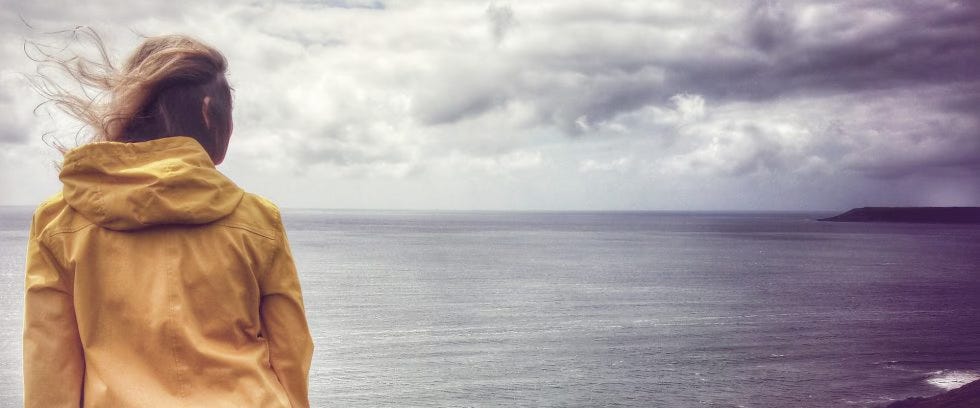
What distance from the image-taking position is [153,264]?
5.73 ft

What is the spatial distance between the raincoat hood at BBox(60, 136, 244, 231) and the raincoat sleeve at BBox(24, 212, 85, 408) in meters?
0.21

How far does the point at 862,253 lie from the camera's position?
366 ft

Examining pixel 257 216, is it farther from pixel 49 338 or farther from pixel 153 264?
pixel 49 338

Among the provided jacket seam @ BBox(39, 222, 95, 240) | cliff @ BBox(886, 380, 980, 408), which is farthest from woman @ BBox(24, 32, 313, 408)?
cliff @ BBox(886, 380, 980, 408)

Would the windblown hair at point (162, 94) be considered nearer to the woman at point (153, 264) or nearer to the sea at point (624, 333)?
the woman at point (153, 264)

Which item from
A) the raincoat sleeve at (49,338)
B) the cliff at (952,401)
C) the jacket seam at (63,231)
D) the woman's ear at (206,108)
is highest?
the woman's ear at (206,108)

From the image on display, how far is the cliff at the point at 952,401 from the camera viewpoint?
25.1 m

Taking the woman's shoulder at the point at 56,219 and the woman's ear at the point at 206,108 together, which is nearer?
the woman's shoulder at the point at 56,219

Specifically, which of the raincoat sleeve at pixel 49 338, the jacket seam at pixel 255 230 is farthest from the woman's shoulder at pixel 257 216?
the raincoat sleeve at pixel 49 338

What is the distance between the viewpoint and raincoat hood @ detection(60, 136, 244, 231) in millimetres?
1685

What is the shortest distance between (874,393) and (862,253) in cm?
8982

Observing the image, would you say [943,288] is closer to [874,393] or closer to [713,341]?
[713,341]

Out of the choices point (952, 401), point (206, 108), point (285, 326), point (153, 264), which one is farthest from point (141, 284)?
point (952, 401)

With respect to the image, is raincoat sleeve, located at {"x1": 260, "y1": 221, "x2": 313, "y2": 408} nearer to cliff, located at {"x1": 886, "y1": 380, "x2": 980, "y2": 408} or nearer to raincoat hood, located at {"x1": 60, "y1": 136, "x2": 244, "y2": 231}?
raincoat hood, located at {"x1": 60, "y1": 136, "x2": 244, "y2": 231}
